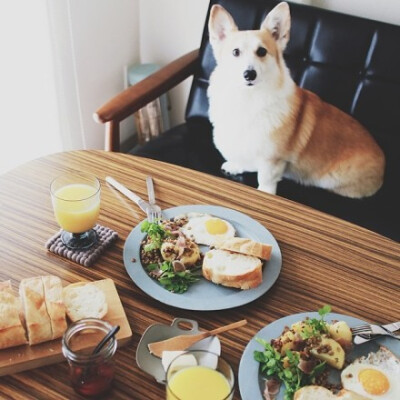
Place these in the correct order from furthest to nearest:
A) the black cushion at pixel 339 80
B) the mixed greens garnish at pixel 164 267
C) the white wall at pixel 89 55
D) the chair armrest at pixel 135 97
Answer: the white wall at pixel 89 55, the black cushion at pixel 339 80, the chair armrest at pixel 135 97, the mixed greens garnish at pixel 164 267

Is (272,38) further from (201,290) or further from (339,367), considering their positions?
(339,367)

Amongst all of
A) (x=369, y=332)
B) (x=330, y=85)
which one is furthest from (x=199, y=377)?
(x=330, y=85)

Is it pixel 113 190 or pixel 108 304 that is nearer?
pixel 108 304

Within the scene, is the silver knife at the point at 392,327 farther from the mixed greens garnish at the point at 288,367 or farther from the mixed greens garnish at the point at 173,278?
the mixed greens garnish at the point at 173,278

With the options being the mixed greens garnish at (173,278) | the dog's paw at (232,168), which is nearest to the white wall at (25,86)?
the dog's paw at (232,168)

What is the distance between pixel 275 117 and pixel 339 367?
1.08 meters

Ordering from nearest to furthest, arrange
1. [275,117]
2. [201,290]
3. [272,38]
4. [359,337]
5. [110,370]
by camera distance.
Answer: [110,370] < [359,337] < [201,290] < [272,38] < [275,117]

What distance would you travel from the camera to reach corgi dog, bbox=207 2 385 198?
72.8 inches

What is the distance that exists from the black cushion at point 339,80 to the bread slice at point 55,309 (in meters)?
1.02

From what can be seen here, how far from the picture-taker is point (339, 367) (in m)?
1.00

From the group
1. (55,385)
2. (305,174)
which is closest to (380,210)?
(305,174)

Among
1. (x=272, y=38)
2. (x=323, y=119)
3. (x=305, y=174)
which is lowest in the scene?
(x=305, y=174)

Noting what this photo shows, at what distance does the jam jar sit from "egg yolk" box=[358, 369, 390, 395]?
0.46 metres

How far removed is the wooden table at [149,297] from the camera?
1004 millimetres
